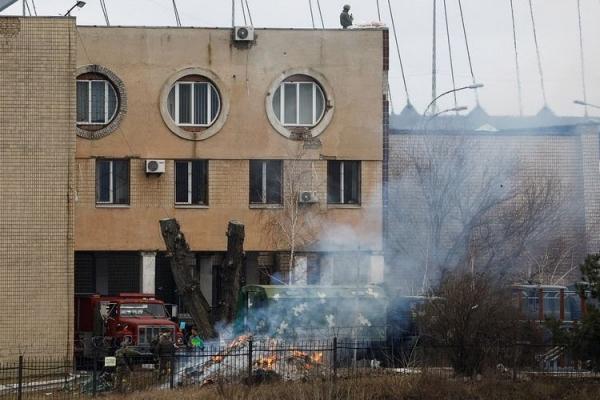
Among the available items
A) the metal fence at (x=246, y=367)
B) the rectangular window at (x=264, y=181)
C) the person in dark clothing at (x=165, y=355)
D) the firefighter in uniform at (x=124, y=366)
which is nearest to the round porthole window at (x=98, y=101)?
the rectangular window at (x=264, y=181)

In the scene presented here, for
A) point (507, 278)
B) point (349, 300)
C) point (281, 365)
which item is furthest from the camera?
point (507, 278)

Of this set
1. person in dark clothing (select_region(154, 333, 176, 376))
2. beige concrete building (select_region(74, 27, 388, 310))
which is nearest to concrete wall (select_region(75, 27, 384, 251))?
beige concrete building (select_region(74, 27, 388, 310))

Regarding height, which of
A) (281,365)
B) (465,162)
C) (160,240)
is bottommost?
(281,365)

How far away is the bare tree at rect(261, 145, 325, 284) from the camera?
141 feet

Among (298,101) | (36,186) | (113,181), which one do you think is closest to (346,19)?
(298,101)

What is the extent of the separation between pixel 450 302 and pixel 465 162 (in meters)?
17.1

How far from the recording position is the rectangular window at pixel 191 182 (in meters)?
43.4

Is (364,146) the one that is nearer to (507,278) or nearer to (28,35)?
(507,278)

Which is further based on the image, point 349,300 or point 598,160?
point 598,160

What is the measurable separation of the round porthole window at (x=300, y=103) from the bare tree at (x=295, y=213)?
1003mm

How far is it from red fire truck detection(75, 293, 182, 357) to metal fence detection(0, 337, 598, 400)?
10.5ft

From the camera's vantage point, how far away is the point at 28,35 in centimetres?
3222

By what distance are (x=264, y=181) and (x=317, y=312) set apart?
9.78 m

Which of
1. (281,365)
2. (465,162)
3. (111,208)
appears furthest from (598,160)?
(281,365)
